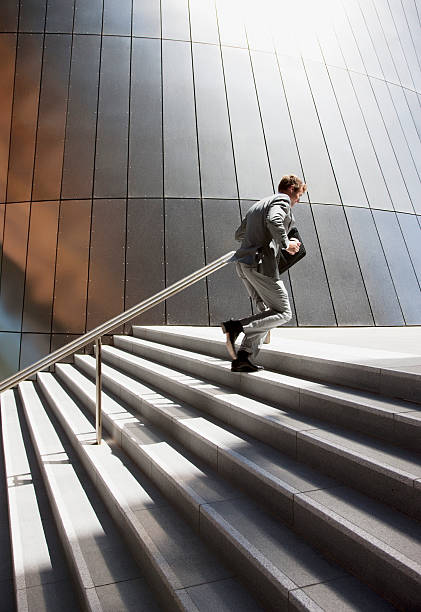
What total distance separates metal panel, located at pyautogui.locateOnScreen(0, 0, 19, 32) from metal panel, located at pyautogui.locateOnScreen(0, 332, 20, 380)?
6.85 meters

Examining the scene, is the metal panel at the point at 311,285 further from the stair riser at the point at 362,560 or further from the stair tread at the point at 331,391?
the stair riser at the point at 362,560

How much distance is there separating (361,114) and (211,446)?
10.1 metres

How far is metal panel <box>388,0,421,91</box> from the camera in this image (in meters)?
14.0

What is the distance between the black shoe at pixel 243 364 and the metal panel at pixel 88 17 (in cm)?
931

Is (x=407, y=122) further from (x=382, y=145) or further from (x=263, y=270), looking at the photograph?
(x=263, y=270)

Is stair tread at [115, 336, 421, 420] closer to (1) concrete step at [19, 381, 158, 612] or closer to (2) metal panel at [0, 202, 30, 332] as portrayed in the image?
(1) concrete step at [19, 381, 158, 612]

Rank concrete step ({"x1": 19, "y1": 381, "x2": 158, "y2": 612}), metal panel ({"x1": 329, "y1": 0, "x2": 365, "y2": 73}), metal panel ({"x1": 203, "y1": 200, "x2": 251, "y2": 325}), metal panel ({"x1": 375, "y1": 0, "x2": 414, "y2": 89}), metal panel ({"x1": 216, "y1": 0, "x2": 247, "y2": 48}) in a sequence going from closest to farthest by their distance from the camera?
concrete step ({"x1": 19, "y1": 381, "x2": 158, "y2": 612})
metal panel ({"x1": 203, "y1": 200, "x2": 251, "y2": 325})
metal panel ({"x1": 216, "y1": 0, "x2": 247, "y2": 48})
metal panel ({"x1": 329, "y1": 0, "x2": 365, "y2": 73})
metal panel ({"x1": 375, "y1": 0, "x2": 414, "y2": 89})

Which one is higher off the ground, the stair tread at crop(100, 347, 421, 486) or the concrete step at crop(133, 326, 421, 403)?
the concrete step at crop(133, 326, 421, 403)

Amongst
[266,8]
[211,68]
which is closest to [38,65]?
[211,68]

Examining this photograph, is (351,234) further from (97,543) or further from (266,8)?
(97,543)

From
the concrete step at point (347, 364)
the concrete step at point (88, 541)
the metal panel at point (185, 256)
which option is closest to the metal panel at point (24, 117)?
the metal panel at point (185, 256)

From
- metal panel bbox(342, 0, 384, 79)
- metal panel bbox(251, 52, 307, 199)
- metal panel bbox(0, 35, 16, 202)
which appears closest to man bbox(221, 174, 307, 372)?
metal panel bbox(251, 52, 307, 199)

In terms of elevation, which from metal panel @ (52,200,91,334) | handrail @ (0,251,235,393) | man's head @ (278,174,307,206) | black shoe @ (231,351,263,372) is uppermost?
metal panel @ (52,200,91,334)

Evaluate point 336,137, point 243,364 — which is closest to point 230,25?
point 336,137
